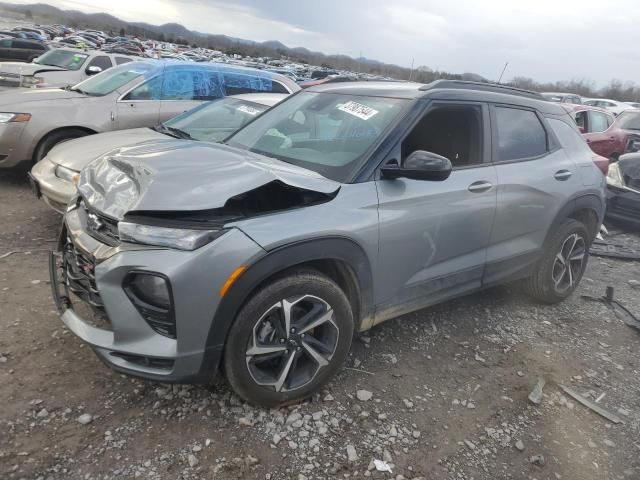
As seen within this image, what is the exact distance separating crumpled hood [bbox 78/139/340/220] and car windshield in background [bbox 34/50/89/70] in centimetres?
1264

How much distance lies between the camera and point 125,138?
5.00 metres

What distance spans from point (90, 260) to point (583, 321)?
12.6 ft

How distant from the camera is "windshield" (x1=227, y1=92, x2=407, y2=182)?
2893 millimetres

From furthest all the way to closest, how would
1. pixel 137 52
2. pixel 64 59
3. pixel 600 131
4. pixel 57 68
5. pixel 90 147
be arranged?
pixel 137 52, pixel 64 59, pixel 57 68, pixel 600 131, pixel 90 147

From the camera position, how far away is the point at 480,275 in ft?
11.4

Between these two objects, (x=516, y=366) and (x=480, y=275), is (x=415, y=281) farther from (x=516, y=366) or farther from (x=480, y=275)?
(x=516, y=366)

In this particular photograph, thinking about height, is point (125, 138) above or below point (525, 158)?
below

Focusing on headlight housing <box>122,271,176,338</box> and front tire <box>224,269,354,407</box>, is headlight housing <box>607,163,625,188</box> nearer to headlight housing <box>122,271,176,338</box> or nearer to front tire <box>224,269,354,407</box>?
front tire <box>224,269,354,407</box>

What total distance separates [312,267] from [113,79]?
544 cm

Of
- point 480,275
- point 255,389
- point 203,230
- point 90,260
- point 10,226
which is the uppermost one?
point 203,230

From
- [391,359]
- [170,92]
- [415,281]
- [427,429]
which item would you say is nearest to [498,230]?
[415,281]

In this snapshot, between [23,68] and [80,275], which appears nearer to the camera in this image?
[80,275]

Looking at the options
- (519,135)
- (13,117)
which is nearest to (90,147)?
(13,117)

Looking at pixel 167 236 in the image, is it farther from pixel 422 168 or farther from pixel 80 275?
pixel 422 168
